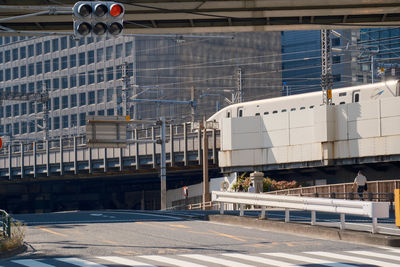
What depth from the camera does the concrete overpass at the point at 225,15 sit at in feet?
77.0

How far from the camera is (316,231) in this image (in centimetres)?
2195

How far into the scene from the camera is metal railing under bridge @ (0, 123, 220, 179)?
229ft

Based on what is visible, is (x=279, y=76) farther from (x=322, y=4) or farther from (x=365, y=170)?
(x=322, y=4)

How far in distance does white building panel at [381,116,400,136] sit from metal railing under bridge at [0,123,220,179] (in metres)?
18.1

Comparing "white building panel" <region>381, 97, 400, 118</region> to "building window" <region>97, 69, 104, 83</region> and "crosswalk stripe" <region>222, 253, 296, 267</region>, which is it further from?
"building window" <region>97, 69, 104, 83</region>

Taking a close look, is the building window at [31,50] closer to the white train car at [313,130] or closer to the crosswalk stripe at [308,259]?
the white train car at [313,130]

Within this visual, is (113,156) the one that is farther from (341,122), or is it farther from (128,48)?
(128,48)

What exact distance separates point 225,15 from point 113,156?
51.1 metres

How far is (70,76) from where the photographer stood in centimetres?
11950

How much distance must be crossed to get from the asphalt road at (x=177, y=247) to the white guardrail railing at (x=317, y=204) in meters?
0.91

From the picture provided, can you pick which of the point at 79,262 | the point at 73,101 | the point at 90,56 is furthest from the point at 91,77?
the point at 79,262

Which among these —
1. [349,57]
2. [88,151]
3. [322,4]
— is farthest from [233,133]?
[349,57]

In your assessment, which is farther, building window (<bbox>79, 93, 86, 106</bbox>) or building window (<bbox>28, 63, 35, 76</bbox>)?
building window (<bbox>28, 63, 35, 76</bbox>)

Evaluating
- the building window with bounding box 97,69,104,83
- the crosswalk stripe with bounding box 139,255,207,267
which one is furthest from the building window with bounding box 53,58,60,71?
the crosswalk stripe with bounding box 139,255,207,267
